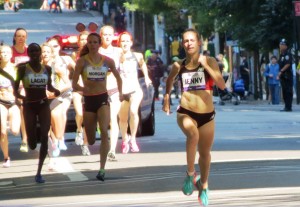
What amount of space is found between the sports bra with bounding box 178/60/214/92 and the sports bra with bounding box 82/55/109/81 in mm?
3337

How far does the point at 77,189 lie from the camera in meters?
15.4

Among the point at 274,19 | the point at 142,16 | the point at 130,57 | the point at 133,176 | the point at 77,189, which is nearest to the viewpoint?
the point at 77,189

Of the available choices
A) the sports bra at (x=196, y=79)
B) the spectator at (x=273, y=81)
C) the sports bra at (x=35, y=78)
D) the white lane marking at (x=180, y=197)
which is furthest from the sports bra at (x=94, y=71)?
the spectator at (x=273, y=81)

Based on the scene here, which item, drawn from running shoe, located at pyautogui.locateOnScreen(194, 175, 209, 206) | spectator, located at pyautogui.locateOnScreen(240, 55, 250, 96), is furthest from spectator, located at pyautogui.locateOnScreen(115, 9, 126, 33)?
running shoe, located at pyautogui.locateOnScreen(194, 175, 209, 206)

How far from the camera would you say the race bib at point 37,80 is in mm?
17266

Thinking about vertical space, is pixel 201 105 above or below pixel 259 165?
above

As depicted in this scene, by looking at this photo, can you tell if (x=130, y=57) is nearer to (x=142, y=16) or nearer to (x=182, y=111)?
(x=182, y=111)

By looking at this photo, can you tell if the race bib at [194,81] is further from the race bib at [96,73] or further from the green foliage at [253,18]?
the green foliage at [253,18]

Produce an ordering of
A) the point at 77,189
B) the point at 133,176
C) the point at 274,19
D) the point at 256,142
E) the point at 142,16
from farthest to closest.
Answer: the point at 142,16
the point at 274,19
the point at 256,142
the point at 133,176
the point at 77,189

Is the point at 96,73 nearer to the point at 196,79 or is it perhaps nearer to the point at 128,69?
the point at 196,79

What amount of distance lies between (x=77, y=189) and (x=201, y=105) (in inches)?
94.7

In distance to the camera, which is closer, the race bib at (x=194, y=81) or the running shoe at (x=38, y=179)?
the race bib at (x=194, y=81)

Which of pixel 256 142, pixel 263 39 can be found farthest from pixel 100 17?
pixel 256 142

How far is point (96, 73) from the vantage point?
1694 centimetres
